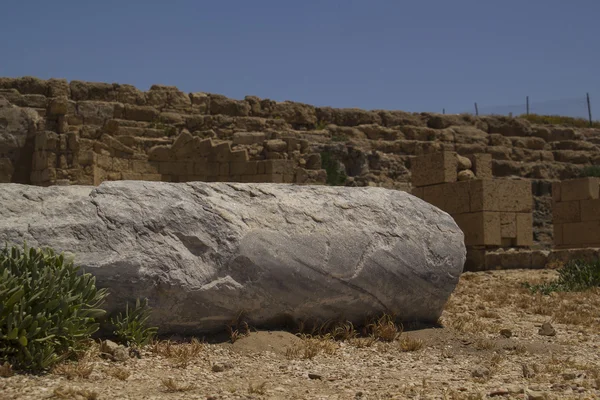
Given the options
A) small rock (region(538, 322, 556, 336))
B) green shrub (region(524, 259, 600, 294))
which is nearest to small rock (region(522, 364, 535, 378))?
small rock (region(538, 322, 556, 336))

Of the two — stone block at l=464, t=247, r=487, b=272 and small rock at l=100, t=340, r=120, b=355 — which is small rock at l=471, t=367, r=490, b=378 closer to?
small rock at l=100, t=340, r=120, b=355

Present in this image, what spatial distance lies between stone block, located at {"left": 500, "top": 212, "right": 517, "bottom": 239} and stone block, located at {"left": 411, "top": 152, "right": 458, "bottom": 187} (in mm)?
1157

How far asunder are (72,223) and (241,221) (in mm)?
1221

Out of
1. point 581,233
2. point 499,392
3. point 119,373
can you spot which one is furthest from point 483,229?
point 119,373

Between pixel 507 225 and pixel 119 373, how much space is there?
398 inches

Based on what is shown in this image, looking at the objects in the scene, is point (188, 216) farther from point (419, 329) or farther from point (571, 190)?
point (571, 190)

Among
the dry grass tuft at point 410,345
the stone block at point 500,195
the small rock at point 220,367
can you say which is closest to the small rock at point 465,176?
the stone block at point 500,195

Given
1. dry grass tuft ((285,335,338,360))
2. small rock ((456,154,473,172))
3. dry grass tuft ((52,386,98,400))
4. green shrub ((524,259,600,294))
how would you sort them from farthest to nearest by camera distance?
small rock ((456,154,473,172)) < green shrub ((524,259,600,294)) < dry grass tuft ((285,335,338,360)) < dry grass tuft ((52,386,98,400))

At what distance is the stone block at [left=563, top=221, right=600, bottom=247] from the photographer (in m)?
14.2

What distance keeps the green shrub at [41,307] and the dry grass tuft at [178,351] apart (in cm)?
45

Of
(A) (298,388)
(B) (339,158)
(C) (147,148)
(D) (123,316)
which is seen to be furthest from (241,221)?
(B) (339,158)

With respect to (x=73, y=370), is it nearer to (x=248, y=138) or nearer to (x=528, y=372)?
(x=528, y=372)

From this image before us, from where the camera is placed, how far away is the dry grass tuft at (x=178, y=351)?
178 inches

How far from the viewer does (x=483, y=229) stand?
12594 mm
